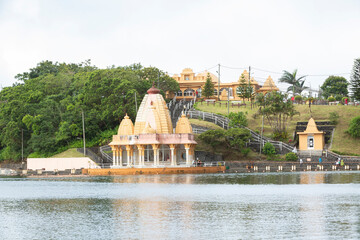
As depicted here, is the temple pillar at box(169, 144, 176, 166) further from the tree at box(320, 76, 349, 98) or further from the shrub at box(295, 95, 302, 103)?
the tree at box(320, 76, 349, 98)

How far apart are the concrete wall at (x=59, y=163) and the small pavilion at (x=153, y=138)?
11.2ft

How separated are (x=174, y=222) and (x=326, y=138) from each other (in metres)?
47.8

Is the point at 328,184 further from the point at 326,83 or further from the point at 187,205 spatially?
the point at 326,83

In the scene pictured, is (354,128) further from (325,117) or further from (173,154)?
(173,154)

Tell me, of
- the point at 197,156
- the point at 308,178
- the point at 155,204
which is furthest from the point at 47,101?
the point at 155,204

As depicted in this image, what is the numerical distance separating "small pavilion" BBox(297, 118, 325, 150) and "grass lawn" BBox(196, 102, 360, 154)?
1.61 m

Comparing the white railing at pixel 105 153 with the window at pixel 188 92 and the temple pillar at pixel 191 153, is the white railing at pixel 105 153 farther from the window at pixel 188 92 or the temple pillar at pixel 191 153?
the window at pixel 188 92

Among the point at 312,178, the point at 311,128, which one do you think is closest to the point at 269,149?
the point at 311,128

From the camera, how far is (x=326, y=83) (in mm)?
131625

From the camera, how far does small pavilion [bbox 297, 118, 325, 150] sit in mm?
71812

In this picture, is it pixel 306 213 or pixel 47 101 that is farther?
pixel 47 101

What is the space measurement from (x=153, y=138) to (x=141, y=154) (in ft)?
7.74

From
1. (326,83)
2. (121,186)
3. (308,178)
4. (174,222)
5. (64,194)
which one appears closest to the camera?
(174,222)

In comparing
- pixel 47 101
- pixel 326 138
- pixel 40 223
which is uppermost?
pixel 47 101
